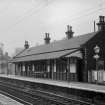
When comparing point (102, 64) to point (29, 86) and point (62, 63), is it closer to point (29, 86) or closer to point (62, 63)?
point (62, 63)

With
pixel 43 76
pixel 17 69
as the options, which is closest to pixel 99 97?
pixel 43 76

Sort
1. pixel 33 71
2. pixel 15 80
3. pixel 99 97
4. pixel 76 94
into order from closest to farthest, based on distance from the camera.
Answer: pixel 99 97, pixel 76 94, pixel 15 80, pixel 33 71

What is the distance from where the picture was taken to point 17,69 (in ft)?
163

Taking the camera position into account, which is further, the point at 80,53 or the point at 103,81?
the point at 80,53

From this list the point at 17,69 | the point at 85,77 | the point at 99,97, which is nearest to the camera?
the point at 99,97

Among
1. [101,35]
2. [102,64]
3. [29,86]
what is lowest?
[29,86]

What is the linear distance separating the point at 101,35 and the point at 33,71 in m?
14.1

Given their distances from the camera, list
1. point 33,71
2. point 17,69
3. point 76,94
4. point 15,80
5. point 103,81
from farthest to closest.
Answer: point 17,69
point 33,71
point 15,80
point 103,81
point 76,94

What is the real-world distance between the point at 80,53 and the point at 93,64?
6.20 ft

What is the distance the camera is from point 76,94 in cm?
1878

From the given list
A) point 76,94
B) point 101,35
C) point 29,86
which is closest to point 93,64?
point 101,35

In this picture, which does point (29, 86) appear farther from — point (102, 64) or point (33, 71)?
point (33, 71)

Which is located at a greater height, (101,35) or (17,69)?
(101,35)

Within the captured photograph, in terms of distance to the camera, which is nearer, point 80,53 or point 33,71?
point 80,53
